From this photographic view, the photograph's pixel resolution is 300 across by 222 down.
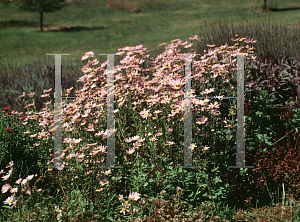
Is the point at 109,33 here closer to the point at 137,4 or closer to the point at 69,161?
the point at 137,4

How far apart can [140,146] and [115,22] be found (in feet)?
102

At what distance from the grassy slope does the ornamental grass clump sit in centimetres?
1559

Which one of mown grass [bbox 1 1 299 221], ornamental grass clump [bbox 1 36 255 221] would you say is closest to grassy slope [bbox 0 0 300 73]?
ornamental grass clump [bbox 1 36 255 221]

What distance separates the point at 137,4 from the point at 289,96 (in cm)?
3968

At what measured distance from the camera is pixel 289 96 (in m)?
4.10

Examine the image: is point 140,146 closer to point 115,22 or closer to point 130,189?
point 130,189

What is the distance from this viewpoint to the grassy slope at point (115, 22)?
828 inches

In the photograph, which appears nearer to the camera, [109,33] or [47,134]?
[47,134]

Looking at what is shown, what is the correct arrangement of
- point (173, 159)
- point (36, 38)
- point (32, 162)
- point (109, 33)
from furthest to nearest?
point (109, 33) < point (36, 38) < point (32, 162) < point (173, 159)

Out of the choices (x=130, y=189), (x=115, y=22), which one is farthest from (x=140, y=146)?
(x=115, y=22)

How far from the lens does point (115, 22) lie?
32062 millimetres

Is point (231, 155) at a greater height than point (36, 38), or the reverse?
point (36, 38)

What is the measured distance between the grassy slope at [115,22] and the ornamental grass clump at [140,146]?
15.6 meters

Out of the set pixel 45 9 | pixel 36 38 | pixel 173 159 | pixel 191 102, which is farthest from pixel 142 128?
pixel 45 9
